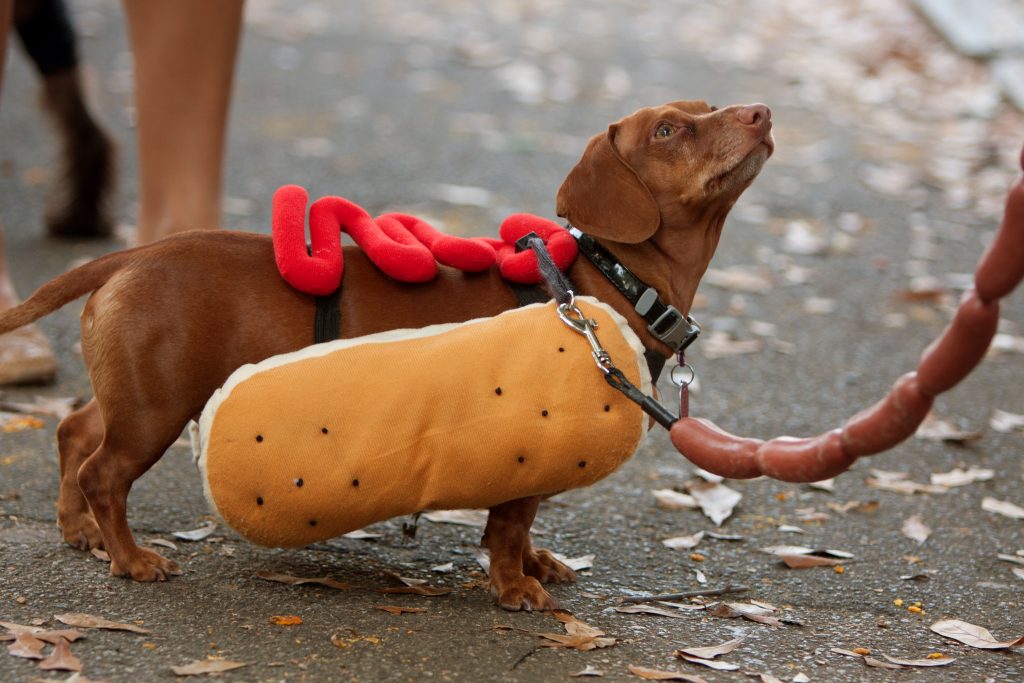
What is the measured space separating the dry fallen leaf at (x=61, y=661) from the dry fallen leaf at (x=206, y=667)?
0.17 meters

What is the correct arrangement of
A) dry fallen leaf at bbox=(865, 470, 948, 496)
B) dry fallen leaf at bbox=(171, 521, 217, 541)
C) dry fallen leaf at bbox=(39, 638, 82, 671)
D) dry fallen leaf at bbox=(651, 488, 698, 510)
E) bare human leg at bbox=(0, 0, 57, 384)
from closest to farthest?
dry fallen leaf at bbox=(39, 638, 82, 671), dry fallen leaf at bbox=(171, 521, 217, 541), dry fallen leaf at bbox=(651, 488, 698, 510), dry fallen leaf at bbox=(865, 470, 948, 496), bare human leg at bbox=(0, 0, 57, 384)

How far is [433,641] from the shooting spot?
2383mm

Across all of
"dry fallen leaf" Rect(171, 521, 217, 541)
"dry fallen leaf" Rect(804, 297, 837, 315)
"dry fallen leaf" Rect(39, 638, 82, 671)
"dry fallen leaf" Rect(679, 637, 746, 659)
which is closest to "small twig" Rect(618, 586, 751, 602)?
"dry fallen leaf" Rect(679, 637, 746, 659)

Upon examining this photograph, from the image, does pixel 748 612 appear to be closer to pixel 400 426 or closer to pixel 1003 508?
pixel 400 426

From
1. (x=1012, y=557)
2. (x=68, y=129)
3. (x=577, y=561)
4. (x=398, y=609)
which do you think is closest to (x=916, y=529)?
(x=1012, y=557)

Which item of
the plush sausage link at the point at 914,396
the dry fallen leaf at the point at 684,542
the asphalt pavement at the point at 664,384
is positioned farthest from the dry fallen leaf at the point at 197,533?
the plush sausage link at the point at 914,396

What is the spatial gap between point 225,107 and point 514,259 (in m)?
1.88

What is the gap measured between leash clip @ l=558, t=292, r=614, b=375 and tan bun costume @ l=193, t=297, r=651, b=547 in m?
0.02

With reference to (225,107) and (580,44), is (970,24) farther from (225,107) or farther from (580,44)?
(225,107)

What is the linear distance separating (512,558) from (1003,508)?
1477mm

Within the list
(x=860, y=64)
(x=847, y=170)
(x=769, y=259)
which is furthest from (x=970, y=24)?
(x=769, y=259)

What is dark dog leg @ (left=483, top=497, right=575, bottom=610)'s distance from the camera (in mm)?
2605

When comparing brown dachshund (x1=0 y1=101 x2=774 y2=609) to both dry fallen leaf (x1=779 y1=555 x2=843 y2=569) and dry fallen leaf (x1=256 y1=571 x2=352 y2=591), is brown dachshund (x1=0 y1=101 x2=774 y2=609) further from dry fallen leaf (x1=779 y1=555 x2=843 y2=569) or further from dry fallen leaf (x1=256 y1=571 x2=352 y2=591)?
dry fallen leaf (x1=779 y1=555 x2=843 y2=569)

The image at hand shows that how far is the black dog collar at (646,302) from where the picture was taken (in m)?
2.65
